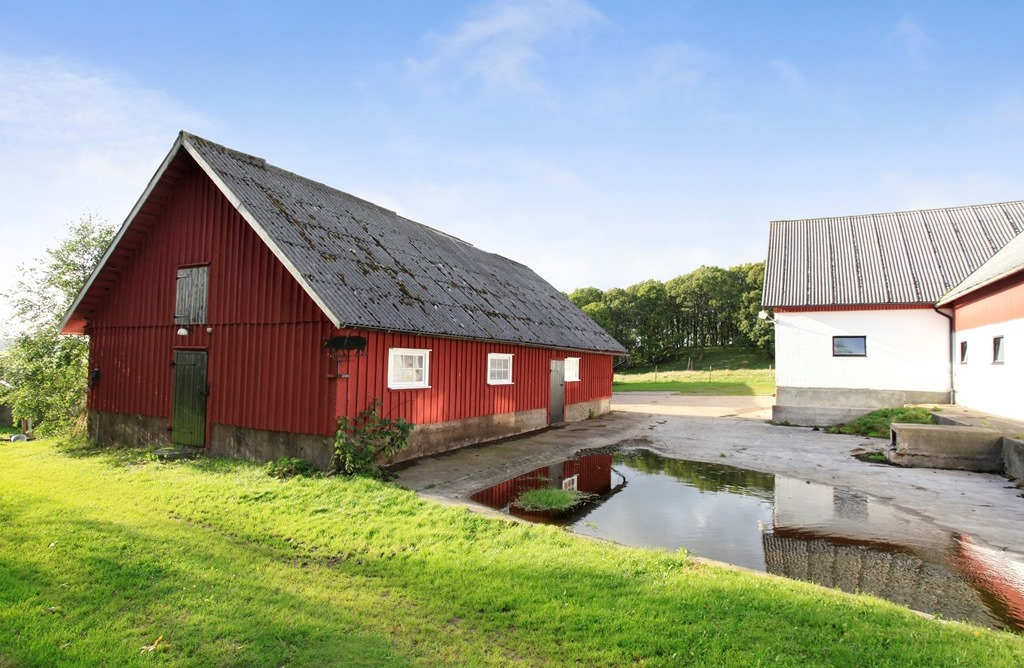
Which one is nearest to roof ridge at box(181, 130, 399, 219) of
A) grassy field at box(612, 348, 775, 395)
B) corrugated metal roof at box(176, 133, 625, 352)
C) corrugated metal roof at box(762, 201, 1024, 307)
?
corrugated metal roof at box(176, 133, 625, 352)

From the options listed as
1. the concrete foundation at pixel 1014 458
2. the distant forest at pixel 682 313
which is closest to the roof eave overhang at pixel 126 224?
the concrete foundation at pixel 1014 458

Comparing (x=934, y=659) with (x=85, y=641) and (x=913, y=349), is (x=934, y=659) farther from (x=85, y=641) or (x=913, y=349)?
(x=913, y=349)

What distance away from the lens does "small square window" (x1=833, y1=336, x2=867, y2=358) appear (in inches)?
704

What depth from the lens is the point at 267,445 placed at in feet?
34.6

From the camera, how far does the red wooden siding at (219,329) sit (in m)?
10.3

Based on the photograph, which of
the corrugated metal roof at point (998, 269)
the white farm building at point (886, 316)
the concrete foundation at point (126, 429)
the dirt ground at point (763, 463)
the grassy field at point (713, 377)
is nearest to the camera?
the dirt ground at point (763, 463)

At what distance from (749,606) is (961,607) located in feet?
7.32

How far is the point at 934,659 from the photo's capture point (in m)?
3.75

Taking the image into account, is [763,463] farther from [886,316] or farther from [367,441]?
[886,316]

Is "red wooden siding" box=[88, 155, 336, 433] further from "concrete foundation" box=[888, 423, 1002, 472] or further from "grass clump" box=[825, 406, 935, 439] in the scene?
"grass clump" box=[825, 406, 935, 439]

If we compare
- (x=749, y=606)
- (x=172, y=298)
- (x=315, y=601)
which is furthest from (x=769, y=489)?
(x=172, y=298)

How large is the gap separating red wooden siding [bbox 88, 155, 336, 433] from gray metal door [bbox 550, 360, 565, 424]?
30.4 feet

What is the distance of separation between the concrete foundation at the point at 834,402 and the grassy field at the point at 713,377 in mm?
14482

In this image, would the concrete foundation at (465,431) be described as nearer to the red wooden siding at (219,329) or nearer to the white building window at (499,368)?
the white building window at (499,368)
